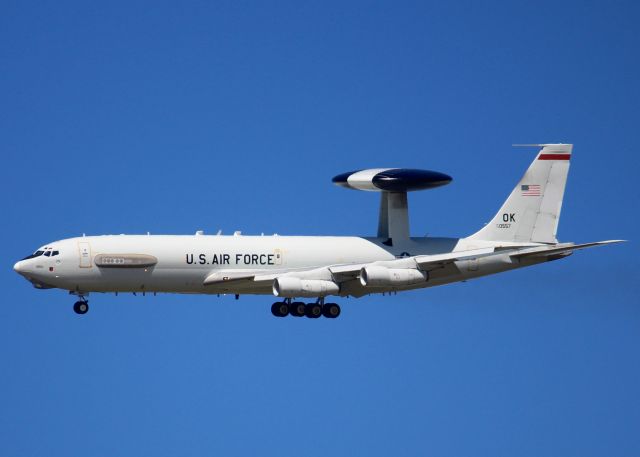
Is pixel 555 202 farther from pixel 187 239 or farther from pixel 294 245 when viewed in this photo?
pixel 187 239

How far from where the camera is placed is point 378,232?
8500cm

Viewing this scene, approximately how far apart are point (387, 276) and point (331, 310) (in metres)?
4.22

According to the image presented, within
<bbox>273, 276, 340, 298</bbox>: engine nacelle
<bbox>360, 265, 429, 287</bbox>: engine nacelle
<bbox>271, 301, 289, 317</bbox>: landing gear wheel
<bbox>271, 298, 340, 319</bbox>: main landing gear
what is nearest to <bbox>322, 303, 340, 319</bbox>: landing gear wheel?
<bbox>271, 298, 340, 319</bbox>: main landing gear

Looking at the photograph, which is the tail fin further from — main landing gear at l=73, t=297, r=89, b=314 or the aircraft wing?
main landing gear at l=73, t=297, r=89, b=314

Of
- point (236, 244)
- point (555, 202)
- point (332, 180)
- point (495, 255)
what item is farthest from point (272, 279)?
point (555, 202)

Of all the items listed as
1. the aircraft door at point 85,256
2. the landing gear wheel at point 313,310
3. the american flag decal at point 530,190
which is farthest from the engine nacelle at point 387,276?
the aircraft door at point 85,256

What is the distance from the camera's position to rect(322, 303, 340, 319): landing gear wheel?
80.4 m

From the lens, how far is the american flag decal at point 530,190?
86.0 meters

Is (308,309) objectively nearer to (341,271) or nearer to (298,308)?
(298,308)

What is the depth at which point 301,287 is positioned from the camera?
77500 mm

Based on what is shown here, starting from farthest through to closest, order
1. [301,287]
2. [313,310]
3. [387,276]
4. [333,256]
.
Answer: [333,256] < [313,310] < [387,276] < [301,287]

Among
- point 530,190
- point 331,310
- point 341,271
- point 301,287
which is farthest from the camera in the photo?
point 530,190

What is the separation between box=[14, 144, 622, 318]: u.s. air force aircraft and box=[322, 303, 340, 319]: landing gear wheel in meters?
0.06

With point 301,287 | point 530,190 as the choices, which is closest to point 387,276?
point 301,287
